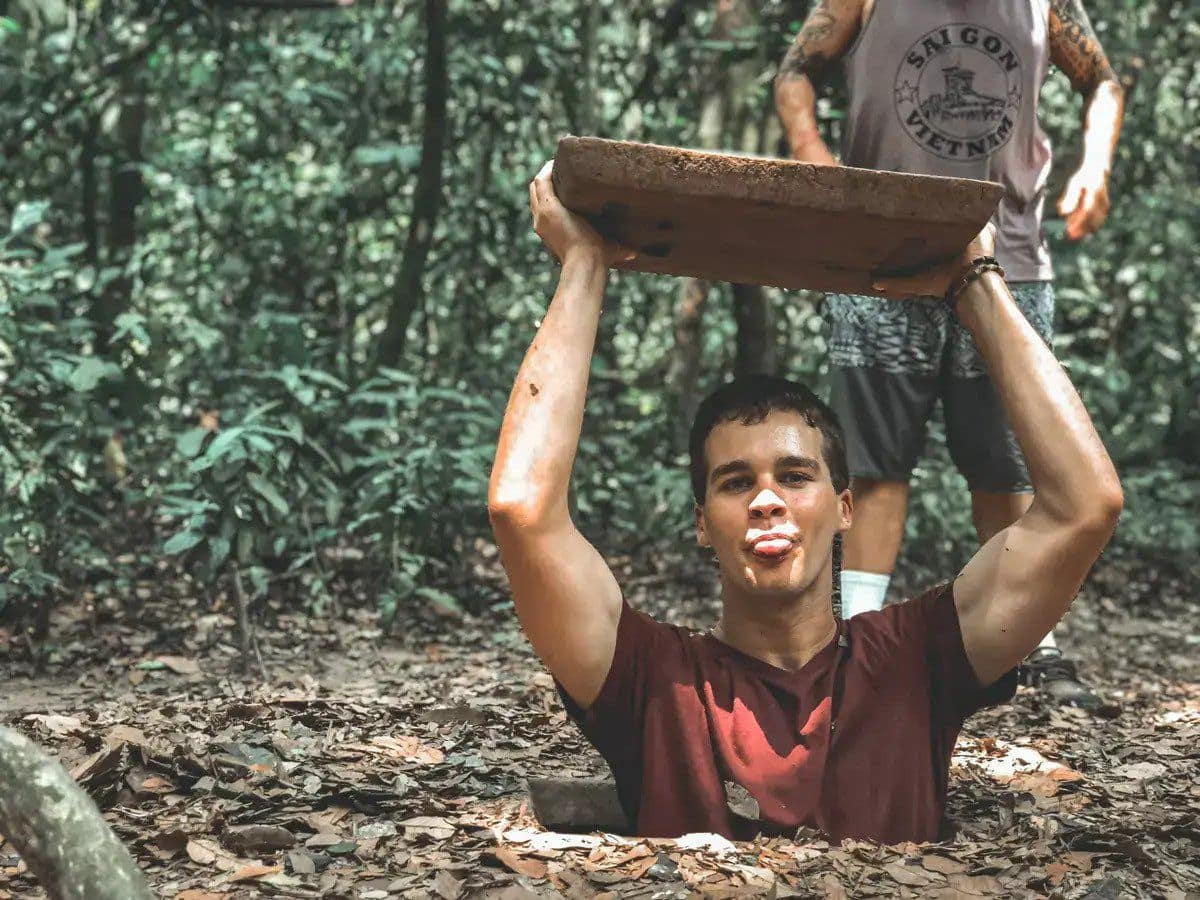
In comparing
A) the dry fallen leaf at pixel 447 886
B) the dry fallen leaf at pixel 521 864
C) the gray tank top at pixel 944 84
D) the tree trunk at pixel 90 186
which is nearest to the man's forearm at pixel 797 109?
the gray tank top at pixel 944 84

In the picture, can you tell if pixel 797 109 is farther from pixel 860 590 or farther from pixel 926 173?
pixel 860 590

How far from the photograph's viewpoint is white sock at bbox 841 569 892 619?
11.6 feet

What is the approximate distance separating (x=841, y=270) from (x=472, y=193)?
512 cm

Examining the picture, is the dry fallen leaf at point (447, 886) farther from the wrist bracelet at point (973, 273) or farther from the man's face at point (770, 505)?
the wrist bracelet at point (973, 273)

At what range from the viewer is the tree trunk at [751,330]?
6.29m

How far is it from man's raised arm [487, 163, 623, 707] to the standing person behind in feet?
3.93

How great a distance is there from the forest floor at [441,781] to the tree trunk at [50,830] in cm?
57

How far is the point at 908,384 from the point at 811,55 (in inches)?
38.0

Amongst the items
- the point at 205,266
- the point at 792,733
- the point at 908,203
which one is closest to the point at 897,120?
the point at 908,203

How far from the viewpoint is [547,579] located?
2.43 m

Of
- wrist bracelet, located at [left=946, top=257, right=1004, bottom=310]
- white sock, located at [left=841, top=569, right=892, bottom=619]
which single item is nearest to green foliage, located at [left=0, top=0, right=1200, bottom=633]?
white sock, located at [left=841, top=569, right=892, bottom=619]

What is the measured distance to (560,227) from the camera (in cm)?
256

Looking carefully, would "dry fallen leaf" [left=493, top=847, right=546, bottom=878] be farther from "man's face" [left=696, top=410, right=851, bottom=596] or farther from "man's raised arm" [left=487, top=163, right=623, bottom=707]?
"man's face" [left=696, top=410, right=851, bottom=596]

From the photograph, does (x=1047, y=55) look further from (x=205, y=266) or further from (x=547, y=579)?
(x=205, y=266)
